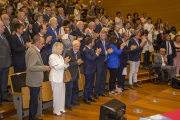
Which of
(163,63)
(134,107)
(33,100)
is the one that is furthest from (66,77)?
(163,63)

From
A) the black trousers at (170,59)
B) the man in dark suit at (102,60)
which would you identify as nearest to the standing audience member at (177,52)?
the black trousers at (170,59)

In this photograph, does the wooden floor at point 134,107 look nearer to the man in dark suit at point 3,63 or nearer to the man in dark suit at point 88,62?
the man in dark suit at point 88,62

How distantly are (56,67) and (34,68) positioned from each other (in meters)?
0.48

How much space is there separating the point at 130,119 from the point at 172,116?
0.68 meters

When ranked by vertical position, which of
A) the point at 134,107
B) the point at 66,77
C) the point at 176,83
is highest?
the point at 66,77

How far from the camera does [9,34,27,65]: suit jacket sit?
11.7 ft

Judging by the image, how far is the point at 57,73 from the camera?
10.7 feet

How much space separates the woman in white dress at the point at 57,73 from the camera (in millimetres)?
3211

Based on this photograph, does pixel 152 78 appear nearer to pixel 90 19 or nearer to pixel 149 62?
pixel 149 62

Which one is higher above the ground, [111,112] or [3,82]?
[3,82]

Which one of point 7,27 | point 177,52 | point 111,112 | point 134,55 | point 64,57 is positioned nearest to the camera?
point 111,112

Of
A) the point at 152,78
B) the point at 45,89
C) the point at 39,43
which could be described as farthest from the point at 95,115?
the point at 152,78

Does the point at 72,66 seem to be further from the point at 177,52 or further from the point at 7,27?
the point at 177,52

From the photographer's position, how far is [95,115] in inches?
136
